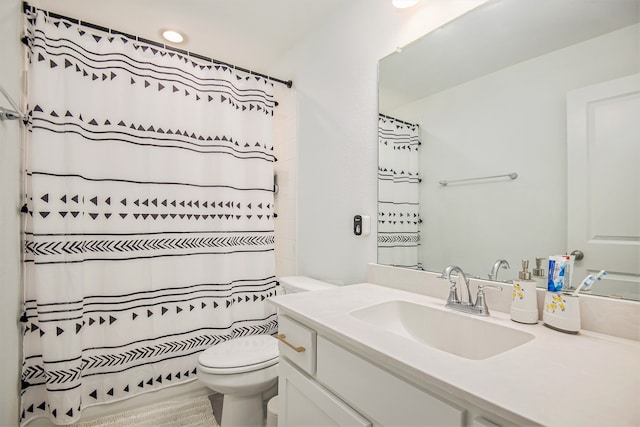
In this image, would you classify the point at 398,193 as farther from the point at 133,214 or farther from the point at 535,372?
the point at 133,214

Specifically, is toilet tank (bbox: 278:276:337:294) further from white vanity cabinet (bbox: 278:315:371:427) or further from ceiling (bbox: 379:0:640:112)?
ceiling (bbox: 379:0:640:112)

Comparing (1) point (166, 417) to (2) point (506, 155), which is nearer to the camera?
(2) point (506, 155)

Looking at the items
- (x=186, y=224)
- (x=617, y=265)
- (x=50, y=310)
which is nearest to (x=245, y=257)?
(x=186, y=224)

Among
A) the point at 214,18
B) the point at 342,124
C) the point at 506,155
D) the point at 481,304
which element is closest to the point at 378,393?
the point at 481,304

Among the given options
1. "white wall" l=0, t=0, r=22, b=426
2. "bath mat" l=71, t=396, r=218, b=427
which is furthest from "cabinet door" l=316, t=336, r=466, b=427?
"white wall" l=0, t=0, r=22, b=426

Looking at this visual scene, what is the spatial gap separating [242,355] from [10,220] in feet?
3.82

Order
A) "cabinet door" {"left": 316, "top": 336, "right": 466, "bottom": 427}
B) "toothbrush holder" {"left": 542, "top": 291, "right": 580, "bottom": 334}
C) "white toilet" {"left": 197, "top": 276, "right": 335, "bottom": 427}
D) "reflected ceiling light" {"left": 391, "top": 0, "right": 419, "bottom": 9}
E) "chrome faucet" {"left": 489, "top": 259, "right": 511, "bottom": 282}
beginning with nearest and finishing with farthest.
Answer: "cabinet door" {"left": 316, "top": 336, "right": 466, "bottom": 427} < "toothbrush holder" {"left": 542, "top": 291, "right": 580, "bottom": 334} < "chrome faucet" {"left": 489, "top": 259, "right": 511, "bottom": 282} < "reflected ceiling light" {"left": 391, "top": 0, "right": 419, "bottom": 9} < "white toilet" {"left": 197, "top": 276, "right": 335, "bottom": 427}

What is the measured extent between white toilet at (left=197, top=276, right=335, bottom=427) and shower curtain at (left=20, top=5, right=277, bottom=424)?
0.38 metres

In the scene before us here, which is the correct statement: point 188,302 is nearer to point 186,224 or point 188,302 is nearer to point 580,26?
point 186,224

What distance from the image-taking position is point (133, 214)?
162 centimetres

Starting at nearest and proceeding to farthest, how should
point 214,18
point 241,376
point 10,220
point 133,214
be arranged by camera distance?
point 10,220, point 241,376, point 133,214, point 214,18

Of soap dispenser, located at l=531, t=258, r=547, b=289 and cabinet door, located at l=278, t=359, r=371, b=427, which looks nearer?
cabinet door, located at l=278, t=359, r=371, b=427

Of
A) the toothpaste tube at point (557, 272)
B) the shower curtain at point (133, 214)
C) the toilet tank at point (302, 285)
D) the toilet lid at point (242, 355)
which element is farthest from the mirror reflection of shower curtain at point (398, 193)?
the shower curtain at point (133, 214)

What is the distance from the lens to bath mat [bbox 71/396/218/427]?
155 centimetres
